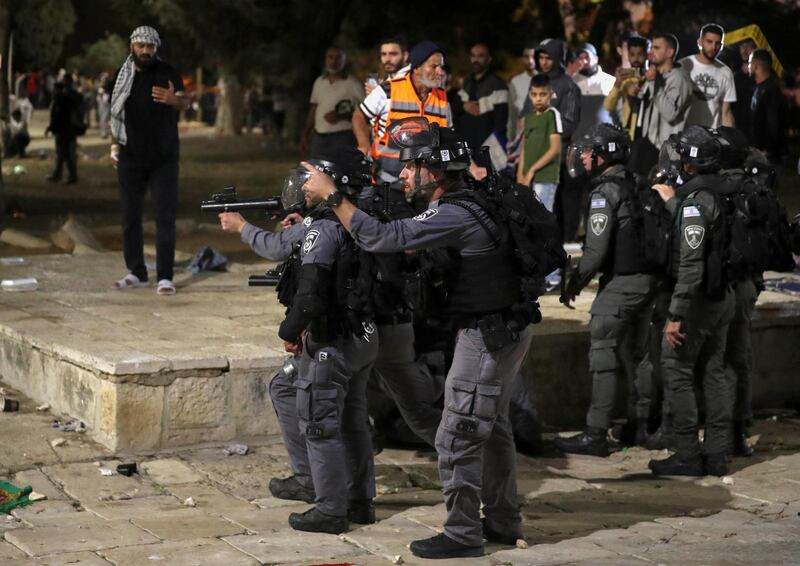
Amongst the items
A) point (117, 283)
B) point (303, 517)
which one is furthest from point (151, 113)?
point (303, 517)

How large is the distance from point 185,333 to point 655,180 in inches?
121

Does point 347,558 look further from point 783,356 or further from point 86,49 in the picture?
point 86,49

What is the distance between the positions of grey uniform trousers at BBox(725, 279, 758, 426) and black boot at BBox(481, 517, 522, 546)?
8.50ft

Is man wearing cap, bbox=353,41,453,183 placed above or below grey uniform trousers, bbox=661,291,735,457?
above

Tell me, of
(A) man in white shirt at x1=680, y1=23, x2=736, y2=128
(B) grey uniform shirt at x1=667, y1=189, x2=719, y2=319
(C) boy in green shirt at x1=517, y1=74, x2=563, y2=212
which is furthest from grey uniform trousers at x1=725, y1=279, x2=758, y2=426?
(A) man in white shirt at x1=680, y1=23, x2=736, y2=128

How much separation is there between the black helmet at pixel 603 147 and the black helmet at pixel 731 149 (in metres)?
0.54

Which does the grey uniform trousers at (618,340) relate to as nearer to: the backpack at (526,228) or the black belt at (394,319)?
the black belt at (394,319)

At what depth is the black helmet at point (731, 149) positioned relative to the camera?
8359 millimetres

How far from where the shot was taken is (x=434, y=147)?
6.34 meters

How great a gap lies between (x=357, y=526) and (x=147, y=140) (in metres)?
4.51

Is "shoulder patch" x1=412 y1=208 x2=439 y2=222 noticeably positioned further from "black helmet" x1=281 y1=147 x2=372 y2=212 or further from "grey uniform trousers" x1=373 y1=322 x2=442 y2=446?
"grey uniform trousers" x1=373 y1=322 x2=442 y2=446

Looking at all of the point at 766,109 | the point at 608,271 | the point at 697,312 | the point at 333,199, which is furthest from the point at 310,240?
the point at 766,109

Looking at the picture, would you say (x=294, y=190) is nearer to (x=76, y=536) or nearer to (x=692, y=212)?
(x=76, y=536)

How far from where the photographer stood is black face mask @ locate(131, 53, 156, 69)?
Result: 409 inches
